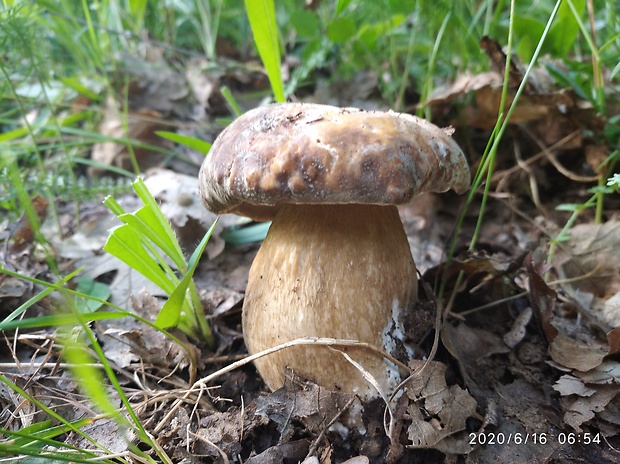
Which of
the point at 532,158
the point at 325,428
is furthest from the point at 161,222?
the point at 532,158

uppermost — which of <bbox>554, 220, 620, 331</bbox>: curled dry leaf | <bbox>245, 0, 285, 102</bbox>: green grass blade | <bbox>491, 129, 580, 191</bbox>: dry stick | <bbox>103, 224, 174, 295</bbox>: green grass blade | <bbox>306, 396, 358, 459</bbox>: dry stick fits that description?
<bbox>245, 0, 285, 102</bbox>: green grass blade

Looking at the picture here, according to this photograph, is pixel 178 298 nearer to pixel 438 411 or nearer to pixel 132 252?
pixel 132 252

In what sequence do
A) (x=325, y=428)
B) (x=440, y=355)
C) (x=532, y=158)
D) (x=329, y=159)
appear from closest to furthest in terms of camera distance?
(x=329, y=159) → (x=325, y=428) → (x=440, y=355) → (x=532, y=158)

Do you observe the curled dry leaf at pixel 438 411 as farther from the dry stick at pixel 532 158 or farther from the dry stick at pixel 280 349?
the dry stick at pixel 532 158

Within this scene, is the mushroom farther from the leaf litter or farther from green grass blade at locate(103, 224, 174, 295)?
green grass blade at locate(103, 224, 174, 295)

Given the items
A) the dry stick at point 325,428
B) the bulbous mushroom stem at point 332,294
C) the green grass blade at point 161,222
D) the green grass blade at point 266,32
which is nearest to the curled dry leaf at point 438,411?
the bulbous mushroom stem at point 332,294

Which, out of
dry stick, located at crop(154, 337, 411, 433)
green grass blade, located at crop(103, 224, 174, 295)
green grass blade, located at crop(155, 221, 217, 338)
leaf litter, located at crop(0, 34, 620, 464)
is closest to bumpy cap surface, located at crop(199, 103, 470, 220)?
green grass blade, located at crop(155, 221, 217, 338)
